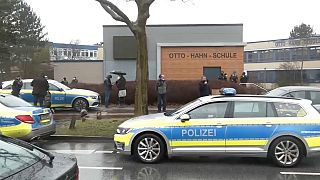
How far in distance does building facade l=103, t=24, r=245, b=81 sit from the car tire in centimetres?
2218

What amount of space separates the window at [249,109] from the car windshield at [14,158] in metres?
5.26

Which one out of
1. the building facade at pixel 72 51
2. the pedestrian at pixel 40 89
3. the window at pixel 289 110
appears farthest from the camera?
the building facade at pixel 72 51

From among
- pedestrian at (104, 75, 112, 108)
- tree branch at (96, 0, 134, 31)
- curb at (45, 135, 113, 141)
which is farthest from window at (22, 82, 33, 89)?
curb at (45, 135, 113, 141)

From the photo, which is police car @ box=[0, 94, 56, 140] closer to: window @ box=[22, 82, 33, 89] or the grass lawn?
the grass lawn

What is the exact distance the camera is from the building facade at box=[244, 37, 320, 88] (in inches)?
2908

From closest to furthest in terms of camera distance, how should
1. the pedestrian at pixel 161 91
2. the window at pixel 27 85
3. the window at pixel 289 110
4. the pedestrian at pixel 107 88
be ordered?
the window at pixel 289 110 < the pedestrian at pixel 161 91 < the window at pixel 27 85 < the pedestrian at pixel 107 88

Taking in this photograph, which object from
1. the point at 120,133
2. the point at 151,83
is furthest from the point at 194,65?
the point at 120,133

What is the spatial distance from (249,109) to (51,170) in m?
5.63

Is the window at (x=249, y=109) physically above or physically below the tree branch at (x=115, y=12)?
below

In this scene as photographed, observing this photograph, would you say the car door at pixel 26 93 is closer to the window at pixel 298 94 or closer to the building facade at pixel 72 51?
the window at pixel 298 94

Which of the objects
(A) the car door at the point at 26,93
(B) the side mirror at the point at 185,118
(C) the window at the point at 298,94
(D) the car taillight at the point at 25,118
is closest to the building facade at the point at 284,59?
(A) the car door at the point at 26,93

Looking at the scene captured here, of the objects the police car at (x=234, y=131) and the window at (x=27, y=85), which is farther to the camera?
the window at (x=27, y=85)

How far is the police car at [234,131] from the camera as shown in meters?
8.09

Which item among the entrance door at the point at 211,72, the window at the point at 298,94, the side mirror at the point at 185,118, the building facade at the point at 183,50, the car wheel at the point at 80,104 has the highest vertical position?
the building facade at the point at 183,50
